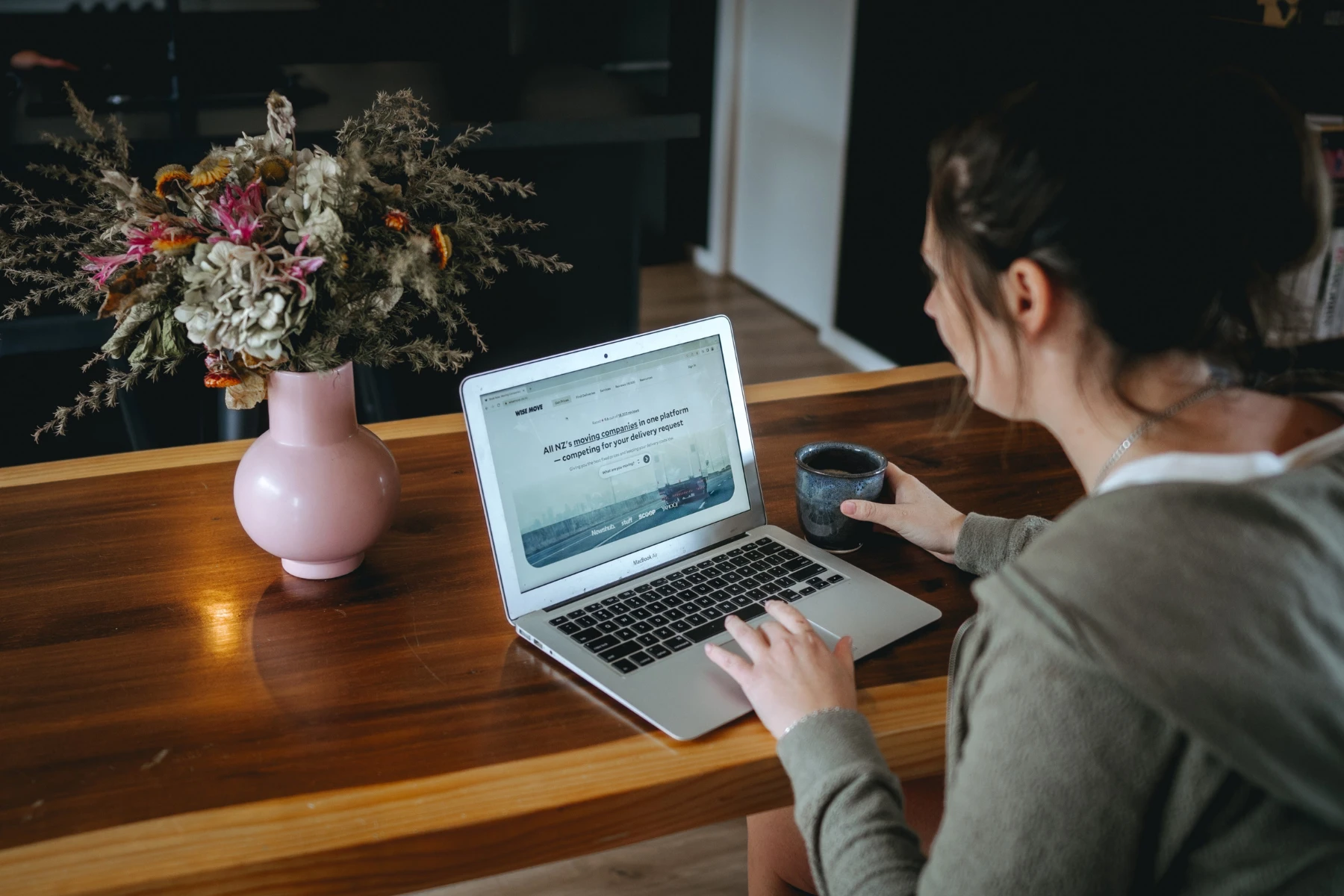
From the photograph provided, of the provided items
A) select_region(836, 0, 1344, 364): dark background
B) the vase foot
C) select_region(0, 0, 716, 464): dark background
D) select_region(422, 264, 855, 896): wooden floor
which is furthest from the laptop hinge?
select_region(836, 0, 1344, 364): dark background

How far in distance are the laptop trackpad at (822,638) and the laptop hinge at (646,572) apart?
0.43 ft

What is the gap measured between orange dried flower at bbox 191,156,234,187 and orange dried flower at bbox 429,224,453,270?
0.19 m

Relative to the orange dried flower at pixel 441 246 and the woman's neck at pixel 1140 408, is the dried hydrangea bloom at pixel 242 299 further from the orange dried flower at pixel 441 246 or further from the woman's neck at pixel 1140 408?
the woman's neck at pixel 1140 408

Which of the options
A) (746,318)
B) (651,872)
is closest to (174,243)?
(651,872)

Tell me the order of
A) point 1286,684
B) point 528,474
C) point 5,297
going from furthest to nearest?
point 5,297
point 528,474
point 1286,684

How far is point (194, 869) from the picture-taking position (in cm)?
81

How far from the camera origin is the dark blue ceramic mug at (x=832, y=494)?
1226 mm

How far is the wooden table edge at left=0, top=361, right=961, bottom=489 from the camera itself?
138 cm

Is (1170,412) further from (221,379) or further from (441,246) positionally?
(221,379)

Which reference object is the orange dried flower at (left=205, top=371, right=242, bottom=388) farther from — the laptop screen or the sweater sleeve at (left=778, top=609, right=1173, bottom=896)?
the sweater sleeve at (left=778, top=609, right=1173, bottom=896)

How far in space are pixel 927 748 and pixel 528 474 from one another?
44 cm

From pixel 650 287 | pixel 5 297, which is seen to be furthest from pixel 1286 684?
pixel 650 287

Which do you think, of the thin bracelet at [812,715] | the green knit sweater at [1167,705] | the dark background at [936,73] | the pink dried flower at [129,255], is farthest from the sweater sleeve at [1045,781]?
the dark background at [936,73]

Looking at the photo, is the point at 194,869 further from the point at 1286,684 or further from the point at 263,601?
the point at 1286,684
